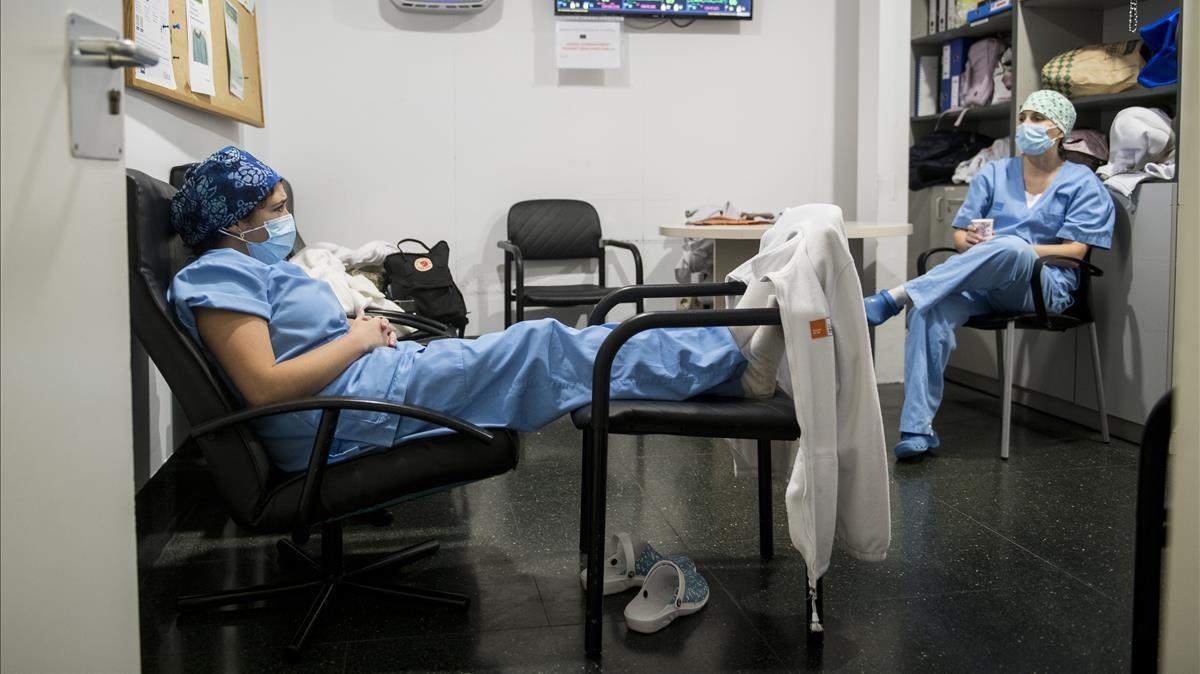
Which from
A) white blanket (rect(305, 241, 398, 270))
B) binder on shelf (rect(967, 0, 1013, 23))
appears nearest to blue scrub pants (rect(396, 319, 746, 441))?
white blanket (rect(305, 241, 398, 270))

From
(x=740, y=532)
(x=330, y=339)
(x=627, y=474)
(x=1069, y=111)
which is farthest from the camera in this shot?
(x=1069, y=111)

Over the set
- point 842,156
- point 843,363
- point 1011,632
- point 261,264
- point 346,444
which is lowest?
point 1011,632

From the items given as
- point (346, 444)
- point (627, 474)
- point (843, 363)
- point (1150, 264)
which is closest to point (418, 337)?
point (627, 474)

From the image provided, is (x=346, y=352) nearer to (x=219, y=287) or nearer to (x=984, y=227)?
(x=219, y=287)

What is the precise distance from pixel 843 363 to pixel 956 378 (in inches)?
114

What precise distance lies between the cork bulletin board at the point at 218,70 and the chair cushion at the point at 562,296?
1.25 meters

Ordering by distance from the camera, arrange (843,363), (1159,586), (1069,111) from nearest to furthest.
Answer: (1159,586) → (843,363) → (1069,111)

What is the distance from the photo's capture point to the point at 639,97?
484 cm

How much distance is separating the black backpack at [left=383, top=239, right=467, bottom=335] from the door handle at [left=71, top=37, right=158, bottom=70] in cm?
266

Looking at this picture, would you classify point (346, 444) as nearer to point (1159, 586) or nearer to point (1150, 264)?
point (1159, 586)

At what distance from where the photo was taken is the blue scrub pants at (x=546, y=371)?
2.01m

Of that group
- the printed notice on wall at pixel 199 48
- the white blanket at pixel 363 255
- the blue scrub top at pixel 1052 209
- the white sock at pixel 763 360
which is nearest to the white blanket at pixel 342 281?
the white blanket at pixel 363 255

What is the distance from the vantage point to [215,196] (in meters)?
1.96

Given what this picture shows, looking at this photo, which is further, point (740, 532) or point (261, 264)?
point (740, 532)
